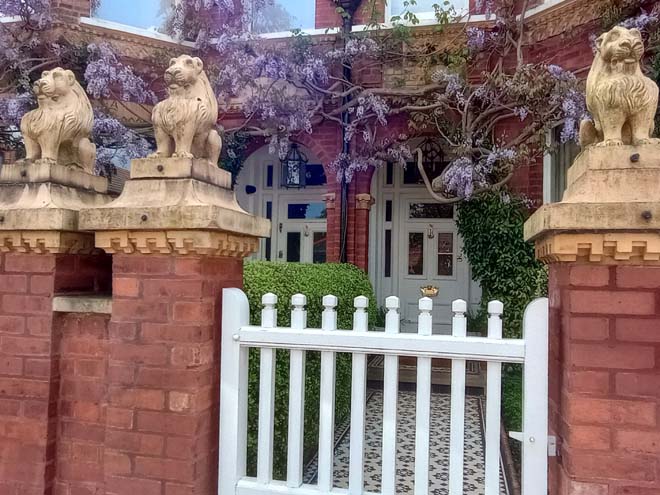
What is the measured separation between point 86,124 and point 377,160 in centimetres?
560

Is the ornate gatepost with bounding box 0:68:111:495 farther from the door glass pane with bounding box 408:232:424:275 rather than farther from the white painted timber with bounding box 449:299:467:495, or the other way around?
the door glass pane with bounding box 408:232:424:275

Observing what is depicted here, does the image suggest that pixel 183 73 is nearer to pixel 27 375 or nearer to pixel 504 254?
pixel 27 375

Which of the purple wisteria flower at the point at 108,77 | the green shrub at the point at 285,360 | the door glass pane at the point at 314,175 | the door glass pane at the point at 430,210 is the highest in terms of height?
the purple wisteria flower at the point at 108,77

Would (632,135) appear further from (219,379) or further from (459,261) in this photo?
(459,261)

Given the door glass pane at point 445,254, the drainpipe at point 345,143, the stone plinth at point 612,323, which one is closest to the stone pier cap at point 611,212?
the stone plinth at point 612,323

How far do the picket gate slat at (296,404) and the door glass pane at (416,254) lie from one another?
6926 mm

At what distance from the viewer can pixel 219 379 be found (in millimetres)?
2225

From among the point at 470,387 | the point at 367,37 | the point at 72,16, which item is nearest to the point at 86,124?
the point at 470,387

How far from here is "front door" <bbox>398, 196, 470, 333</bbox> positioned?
8.71 metres

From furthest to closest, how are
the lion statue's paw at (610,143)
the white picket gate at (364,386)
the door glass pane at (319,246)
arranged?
the door glass pane at (319,246)
the white picket gate at (364,386)
the lion statue's paw at (610,143)

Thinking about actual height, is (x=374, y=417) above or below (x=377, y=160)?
below

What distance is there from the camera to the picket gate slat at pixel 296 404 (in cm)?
215

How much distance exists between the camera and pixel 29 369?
2287 mm

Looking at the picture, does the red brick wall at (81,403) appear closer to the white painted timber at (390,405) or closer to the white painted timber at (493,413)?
the white painted timber at (390,405)
